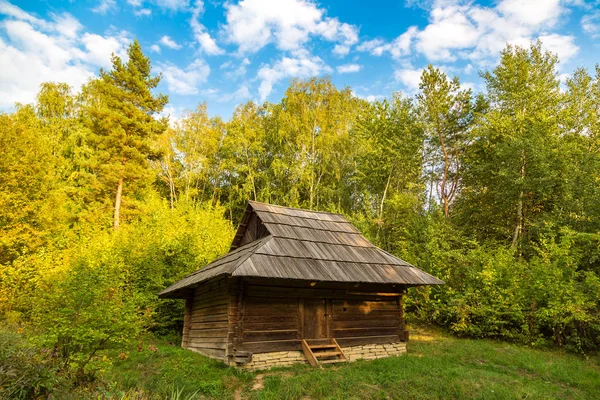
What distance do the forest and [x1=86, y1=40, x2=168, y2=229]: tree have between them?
8 cm

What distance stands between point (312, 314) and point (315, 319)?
0.17 m

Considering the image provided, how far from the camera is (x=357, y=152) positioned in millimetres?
25625

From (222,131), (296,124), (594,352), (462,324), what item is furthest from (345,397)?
(222,131)

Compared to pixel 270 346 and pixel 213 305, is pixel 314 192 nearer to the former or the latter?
pixel 213 305

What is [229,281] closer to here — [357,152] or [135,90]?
[135,90]

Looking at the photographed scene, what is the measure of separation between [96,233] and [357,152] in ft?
56.6

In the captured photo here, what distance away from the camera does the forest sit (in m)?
11.8

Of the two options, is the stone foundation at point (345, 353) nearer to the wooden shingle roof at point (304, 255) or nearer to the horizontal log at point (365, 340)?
the horizontal log at point (365, 340)

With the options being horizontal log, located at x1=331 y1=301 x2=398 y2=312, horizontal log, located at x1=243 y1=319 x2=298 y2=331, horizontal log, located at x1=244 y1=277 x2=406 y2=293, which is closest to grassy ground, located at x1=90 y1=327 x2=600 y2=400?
horizontal log, located at x1=243 y1=319 x2=298 y2=331

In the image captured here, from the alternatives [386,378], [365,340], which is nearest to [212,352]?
[365,340]

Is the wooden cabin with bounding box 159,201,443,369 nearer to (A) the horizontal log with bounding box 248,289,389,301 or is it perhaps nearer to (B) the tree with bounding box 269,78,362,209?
(A) the horizontal log with bounding box 248,289,389,301

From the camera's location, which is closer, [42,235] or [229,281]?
[229,281]

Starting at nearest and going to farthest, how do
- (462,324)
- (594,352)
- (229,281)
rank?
(229,281), (594,352), (462,324)

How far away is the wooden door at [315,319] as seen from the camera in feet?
33.3
